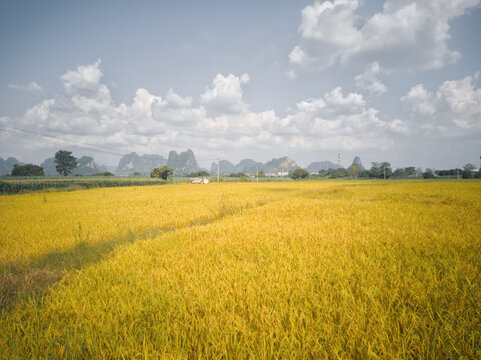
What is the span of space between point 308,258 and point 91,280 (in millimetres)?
2848

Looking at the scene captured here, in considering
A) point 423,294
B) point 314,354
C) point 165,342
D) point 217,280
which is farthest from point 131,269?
point 423,294

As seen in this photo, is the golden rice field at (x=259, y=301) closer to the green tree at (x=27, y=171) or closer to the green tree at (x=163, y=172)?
the green tree at (x=163, y=172)

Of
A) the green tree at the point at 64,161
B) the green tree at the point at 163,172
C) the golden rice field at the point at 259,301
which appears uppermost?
the green tree at the point at 64,161

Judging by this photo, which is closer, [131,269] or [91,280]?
[91,280]

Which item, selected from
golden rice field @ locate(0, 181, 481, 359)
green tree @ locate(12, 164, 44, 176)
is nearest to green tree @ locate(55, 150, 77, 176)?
green tree @ locate(12, 164, 44, 176)

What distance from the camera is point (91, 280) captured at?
8.10 ft

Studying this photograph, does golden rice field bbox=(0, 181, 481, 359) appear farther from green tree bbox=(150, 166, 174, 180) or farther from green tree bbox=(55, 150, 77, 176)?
green tree bbox=(55, 150, 77, 176)

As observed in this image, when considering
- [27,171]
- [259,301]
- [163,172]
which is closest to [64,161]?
[27,171]

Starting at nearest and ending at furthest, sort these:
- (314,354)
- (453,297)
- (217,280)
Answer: (314,354), (453,297), (217,280)

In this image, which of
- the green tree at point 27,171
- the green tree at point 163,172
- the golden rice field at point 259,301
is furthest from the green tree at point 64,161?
the golden rice field at point 259,301

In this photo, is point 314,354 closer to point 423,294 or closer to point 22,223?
point 423,294

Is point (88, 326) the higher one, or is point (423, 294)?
point (423, 294)

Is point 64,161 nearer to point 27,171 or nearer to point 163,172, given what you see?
point 27,171

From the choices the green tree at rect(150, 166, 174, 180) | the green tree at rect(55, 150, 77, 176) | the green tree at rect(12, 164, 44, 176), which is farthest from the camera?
the green tree at rect(55, 150, 77, 176)
